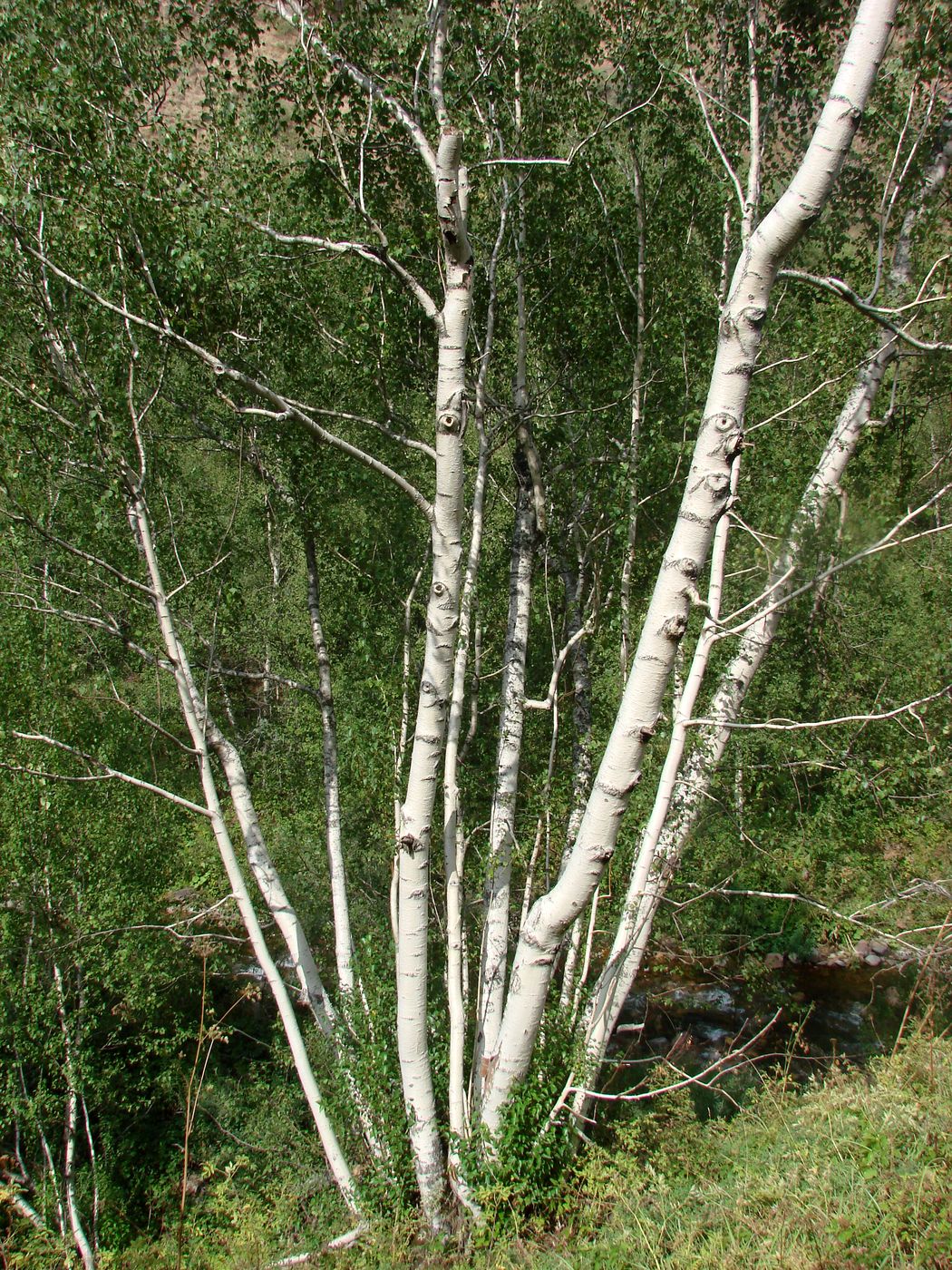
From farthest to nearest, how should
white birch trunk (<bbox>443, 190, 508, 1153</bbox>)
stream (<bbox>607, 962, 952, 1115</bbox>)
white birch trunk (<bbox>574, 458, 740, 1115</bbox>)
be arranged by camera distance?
stream (<bbox>607, 962, 952, 1115</bbox>), white birch trunk (<bbox>443, 190, 508, 1153</bbox>), white birch trunk (<bbox>574, 458, 740, 1115</bbox>)

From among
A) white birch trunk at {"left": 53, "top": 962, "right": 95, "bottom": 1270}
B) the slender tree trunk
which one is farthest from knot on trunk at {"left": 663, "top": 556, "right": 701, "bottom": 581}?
white birch trunk at {"left": 53, "top": 962, "right": 95, "bottom": 1270}

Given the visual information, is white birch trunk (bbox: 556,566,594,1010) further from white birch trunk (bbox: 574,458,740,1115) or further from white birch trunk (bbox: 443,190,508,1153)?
white birch trunk (bbox: 443,190,508,1153)

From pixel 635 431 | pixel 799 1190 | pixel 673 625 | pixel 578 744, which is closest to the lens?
pixel 673 625

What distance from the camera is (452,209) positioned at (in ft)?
12.3

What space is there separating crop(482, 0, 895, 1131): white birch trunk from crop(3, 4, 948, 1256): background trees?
1.6 inches

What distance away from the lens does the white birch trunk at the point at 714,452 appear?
8.74 ft

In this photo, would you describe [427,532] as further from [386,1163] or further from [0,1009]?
[0,1009]

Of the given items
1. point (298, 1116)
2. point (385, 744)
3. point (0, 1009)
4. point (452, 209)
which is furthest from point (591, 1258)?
point (0, 1009)

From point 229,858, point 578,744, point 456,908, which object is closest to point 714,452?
point 456,908

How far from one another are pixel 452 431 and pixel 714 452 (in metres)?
1.49

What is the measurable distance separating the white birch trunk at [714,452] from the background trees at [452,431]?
0.04 m

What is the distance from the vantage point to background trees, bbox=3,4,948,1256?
4.69m

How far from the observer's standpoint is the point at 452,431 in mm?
3959

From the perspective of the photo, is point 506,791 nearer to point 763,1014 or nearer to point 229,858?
point 229,858
